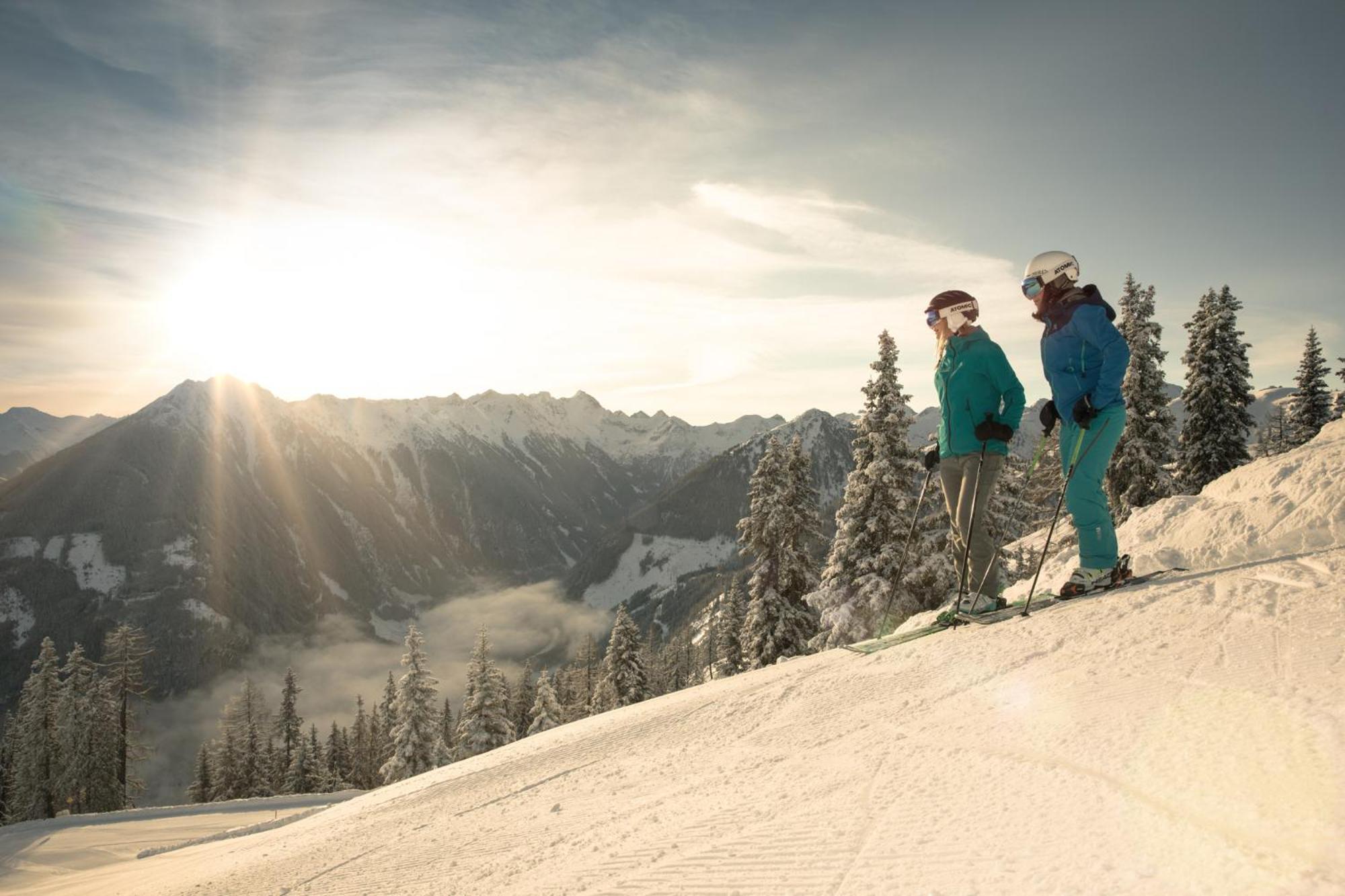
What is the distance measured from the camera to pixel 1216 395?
101ft

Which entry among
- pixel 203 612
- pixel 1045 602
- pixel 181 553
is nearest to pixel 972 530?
pixel 1045 602

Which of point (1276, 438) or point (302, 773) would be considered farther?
point (302, 773)

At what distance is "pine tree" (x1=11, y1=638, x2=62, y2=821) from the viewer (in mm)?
38188

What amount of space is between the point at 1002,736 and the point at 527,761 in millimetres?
4476

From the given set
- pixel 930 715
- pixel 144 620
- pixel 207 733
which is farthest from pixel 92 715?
pixel 144 620

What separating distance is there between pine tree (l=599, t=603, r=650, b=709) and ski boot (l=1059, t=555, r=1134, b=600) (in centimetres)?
3182

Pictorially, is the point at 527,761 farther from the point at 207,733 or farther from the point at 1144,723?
the point at 207,733

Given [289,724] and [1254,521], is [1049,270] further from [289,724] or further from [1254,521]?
[289,724]

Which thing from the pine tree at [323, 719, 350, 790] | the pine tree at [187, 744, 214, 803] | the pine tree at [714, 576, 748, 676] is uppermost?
the pine tree at [714, 576, 748, 676]

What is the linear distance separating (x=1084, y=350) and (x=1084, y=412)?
21.1 inches

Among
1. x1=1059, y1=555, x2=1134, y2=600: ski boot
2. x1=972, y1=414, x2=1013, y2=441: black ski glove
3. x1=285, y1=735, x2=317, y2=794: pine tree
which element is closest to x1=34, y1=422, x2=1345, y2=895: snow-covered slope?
x1=1059, y1=555, x2=1134, y2=600: ski boot

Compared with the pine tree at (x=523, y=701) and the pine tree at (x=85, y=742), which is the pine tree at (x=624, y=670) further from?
the pine tree at (x=85, y=742)

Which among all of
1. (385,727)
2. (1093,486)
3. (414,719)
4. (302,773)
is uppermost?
(1093,486)

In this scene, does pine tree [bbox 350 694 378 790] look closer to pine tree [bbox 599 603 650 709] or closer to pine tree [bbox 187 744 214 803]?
pine tree [bbox 187 744 214 803]
